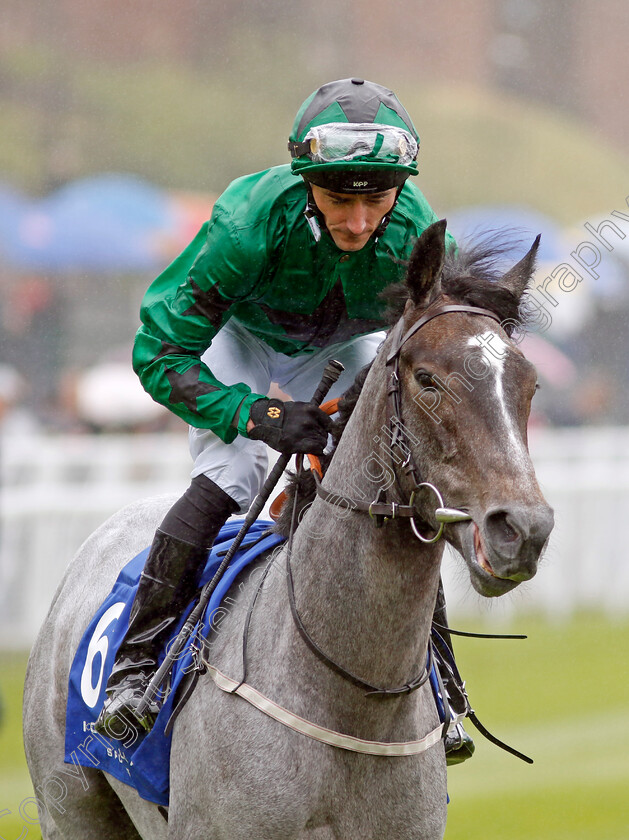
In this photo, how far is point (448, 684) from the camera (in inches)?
129

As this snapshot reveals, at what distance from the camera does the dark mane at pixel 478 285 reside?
2.70 metres

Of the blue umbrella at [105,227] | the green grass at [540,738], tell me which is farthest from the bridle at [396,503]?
the blue umbrella at [105,227]

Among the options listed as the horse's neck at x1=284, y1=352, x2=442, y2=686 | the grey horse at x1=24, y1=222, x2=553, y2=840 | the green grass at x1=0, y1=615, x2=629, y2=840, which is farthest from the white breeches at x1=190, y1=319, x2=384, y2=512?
the green grass at x1=0, y1=615, x2=629, y2=840

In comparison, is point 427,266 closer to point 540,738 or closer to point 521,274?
point 521,274

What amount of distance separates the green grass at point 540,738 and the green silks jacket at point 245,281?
323 cm

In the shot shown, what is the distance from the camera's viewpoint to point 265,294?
10.9 feet

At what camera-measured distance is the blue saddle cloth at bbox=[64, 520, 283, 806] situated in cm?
315

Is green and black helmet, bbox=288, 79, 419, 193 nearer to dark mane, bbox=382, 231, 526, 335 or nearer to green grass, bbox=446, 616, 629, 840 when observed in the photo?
dark mane, bbox=382, 231, 526, 335

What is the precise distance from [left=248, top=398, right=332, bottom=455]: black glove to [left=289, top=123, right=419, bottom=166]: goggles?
2.11ft

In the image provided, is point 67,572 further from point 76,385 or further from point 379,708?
point 76,385

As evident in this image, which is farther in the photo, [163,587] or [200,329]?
[163,587]

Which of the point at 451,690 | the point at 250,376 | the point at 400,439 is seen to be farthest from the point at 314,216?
the point at 451,690

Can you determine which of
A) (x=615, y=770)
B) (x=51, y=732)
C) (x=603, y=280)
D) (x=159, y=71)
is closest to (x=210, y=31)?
(x=159, y=71)

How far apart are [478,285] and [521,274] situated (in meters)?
0.19
